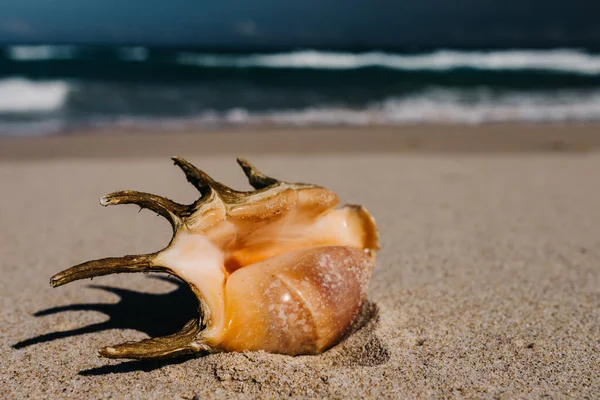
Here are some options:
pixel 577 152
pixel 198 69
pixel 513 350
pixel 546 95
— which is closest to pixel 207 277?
pixel 513 350

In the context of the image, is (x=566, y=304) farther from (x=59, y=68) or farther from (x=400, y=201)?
(x=59, y=68)

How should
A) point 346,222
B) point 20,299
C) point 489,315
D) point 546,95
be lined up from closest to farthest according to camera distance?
1. point 346,222
2. point 489,315
3. point 20,299
4. point 546,95

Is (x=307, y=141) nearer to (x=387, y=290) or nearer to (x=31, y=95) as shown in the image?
(x=387, y=290)

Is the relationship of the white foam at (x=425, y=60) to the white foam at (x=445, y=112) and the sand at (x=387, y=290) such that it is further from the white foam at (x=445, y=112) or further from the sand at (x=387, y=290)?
the sand at (x=387, y=290)

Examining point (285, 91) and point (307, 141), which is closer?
point (307, 141)

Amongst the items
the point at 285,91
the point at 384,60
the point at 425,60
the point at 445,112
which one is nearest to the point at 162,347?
the point at 445,112
